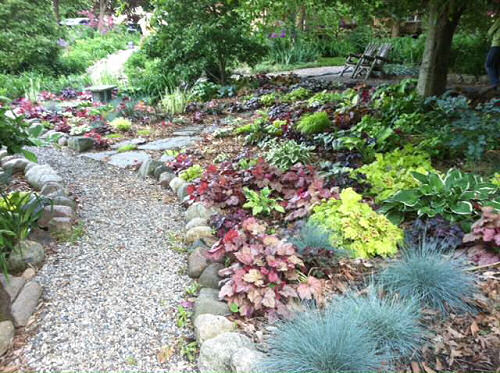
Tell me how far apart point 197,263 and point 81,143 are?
3484mm

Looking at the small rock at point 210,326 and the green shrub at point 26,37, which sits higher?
the green shrub at point 26,37

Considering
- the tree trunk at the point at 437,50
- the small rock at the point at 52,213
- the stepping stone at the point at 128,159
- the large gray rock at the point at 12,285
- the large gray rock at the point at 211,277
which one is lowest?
the stepping stone at the point at 128,159

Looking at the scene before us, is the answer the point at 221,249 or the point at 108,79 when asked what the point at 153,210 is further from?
the point at 108,79

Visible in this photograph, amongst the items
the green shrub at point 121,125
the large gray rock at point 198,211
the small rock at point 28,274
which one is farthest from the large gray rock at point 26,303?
the green shrub at point 121,125

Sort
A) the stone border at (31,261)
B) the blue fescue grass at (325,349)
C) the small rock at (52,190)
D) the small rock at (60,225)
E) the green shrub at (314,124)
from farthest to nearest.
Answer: the green shrub at (314,124) → the small rock at (52,190) → the small rock at (60,225) → the stone border at (31,261) → the blue fescue grass at (325,349)

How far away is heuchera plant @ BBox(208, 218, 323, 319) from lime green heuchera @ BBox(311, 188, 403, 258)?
0.40 metres

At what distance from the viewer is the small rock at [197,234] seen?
3029 mm

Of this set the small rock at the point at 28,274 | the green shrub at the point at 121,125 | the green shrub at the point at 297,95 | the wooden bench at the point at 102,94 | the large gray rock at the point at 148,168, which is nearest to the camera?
the small rock at the point at 28,274

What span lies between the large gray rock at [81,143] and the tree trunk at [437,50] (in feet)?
14.2

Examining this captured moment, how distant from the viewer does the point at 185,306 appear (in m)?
2.34

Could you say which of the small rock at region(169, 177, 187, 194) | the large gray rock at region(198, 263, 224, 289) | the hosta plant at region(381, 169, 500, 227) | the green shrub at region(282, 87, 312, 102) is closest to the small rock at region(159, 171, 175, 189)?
the small rock at region(169, 177, 187, 194)

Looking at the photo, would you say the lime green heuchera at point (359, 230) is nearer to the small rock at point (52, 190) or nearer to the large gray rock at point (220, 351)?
the large gray rock at point (220, 351)

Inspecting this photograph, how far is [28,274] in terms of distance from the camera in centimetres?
251

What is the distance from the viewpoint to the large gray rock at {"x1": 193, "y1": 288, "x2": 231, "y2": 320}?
87.4 inches
